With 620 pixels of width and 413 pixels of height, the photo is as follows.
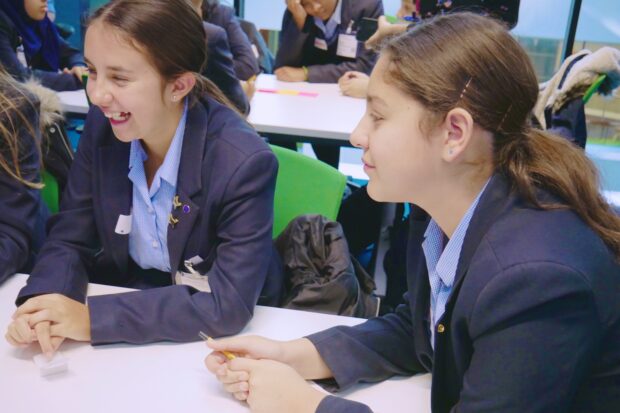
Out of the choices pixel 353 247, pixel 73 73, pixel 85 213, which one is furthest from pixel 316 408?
pixel 73 73

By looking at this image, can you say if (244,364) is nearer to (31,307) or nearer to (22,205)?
(31,307)

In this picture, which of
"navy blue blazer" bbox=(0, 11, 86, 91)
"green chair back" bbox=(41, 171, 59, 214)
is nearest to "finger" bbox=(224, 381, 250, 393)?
"green chair back" bbox=(41, 171, 59, 214)

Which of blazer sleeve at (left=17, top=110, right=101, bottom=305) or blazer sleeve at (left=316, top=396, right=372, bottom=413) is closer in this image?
blazer sleeve at (left=316, top=396, right=372, bottom=413)

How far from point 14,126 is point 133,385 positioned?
774 millimetres

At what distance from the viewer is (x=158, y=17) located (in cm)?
112

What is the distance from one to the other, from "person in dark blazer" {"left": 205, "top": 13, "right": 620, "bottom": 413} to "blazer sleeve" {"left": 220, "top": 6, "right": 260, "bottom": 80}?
8.48 feet

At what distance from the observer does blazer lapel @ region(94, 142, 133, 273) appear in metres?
1.23

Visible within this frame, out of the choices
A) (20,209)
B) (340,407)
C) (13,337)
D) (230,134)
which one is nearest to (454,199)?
(340,407)

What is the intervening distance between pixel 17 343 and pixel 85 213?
402 millimetres

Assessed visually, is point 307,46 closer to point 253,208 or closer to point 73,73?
point 73,73

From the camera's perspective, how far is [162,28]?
1123 mm

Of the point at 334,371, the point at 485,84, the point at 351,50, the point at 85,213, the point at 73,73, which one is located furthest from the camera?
the point at 351,50

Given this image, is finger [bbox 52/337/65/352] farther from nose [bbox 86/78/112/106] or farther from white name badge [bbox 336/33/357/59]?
white name badge [bbox 336/33/357/59]

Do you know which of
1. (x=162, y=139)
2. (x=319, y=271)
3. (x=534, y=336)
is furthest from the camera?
(x=319, y=271)
